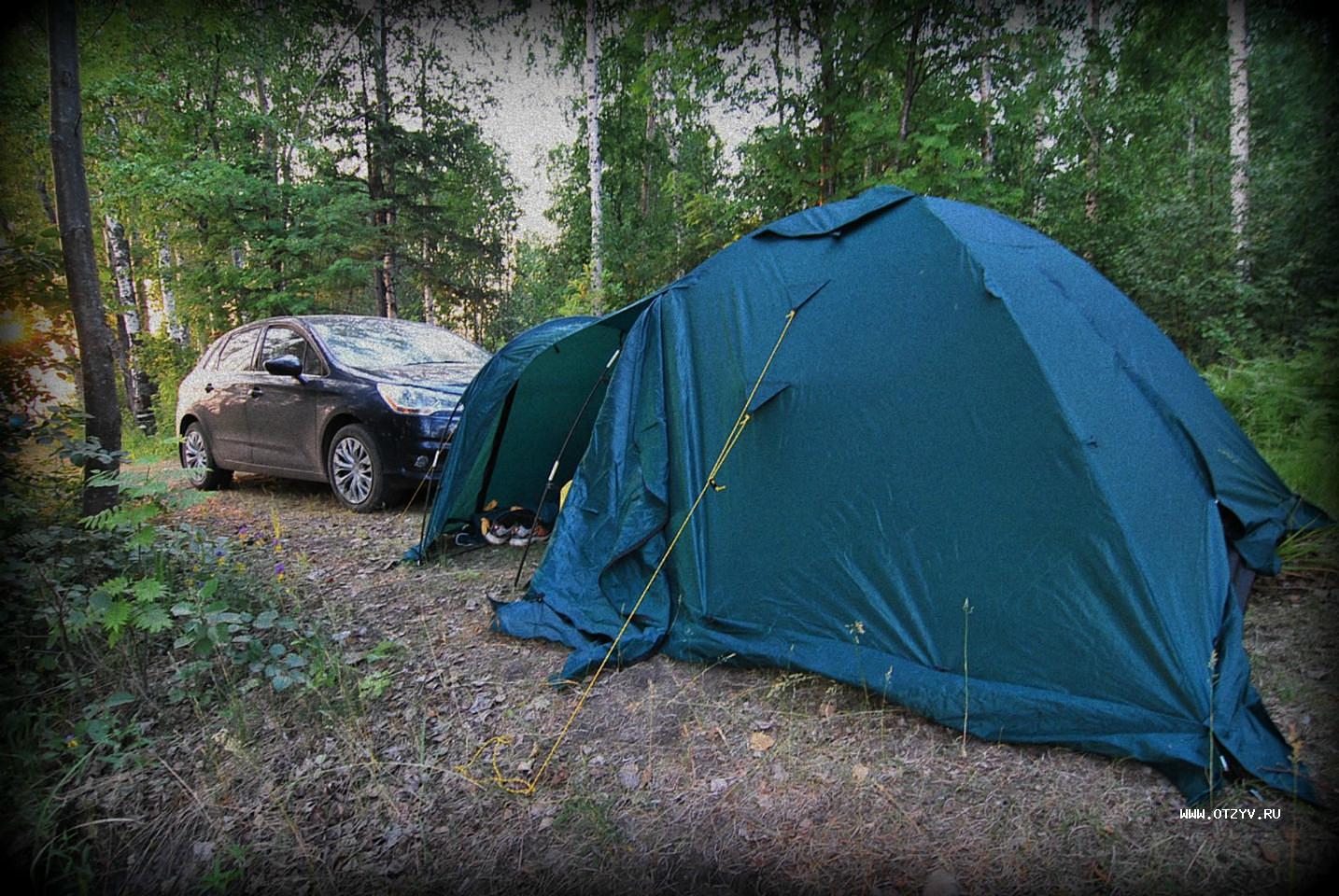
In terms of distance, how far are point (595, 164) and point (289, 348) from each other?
25.6ft

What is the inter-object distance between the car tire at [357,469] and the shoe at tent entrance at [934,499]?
8.74 ft

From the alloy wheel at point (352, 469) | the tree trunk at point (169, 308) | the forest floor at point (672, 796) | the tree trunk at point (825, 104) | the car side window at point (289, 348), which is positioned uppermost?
the tree trunk at point (825, 104)

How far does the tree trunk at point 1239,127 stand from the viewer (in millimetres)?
8383

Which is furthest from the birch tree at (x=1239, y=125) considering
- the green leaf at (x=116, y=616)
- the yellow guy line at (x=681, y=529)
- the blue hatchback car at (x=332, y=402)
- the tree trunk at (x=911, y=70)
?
the green leaf at (x=116, y=616)

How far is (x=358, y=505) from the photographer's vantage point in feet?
19.2

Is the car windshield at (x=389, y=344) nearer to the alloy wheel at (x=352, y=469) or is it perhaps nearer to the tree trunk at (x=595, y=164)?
the alloy wheel at (x=352, y=469)

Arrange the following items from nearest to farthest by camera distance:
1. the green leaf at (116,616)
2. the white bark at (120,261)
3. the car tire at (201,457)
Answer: the green leaf at (116,616)
the car tire at (201,457)
the white bark at (120,261)

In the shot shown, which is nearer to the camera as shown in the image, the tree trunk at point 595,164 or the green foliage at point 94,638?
the green foliage at point 94,638

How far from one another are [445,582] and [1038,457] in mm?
3497

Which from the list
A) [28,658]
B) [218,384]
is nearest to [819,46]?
[218,384]

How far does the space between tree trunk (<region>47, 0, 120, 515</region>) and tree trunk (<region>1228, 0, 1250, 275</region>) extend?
1131 cm

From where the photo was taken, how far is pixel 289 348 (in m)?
6.28

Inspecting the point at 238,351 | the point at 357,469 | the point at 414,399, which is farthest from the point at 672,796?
the point at 238,351

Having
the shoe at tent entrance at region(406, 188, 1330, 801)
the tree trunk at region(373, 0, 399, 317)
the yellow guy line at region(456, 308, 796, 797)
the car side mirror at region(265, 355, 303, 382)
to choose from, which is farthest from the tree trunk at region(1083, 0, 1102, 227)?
the tree trunk at region(373, 0, 399, 317)
